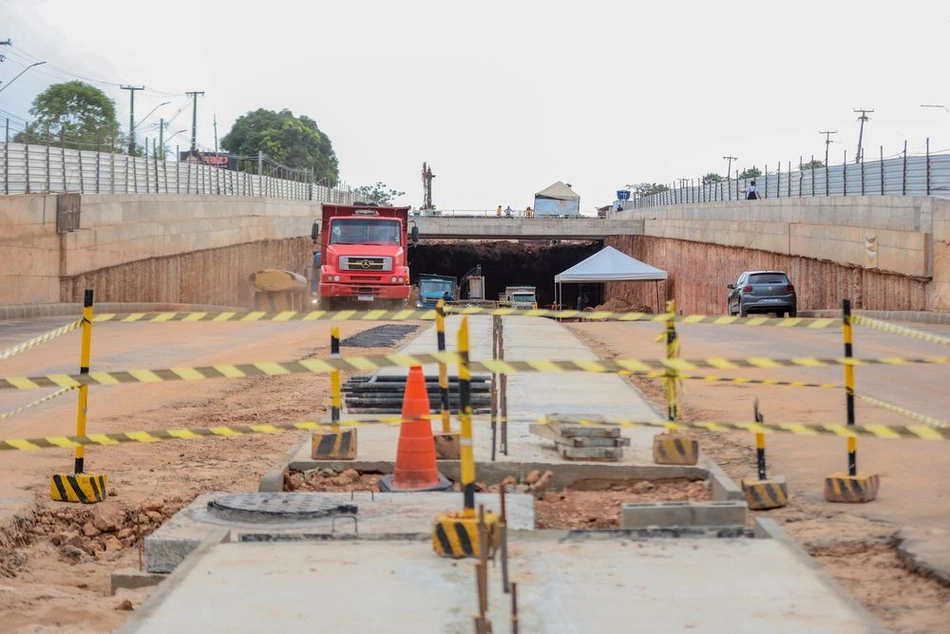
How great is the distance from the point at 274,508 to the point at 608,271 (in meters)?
46.2

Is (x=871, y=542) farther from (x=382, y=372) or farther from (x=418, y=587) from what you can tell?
(x=382, y=372)

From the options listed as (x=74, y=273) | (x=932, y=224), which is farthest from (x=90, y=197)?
(x=932, y=224)

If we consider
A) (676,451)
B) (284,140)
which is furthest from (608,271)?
(284,140)

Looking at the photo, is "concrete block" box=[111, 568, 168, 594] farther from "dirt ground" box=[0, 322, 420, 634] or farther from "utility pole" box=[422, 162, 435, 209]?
"utility pole" box=[422, 162, 435, 209]

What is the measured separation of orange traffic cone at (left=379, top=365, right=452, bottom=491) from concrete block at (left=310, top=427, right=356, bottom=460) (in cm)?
126

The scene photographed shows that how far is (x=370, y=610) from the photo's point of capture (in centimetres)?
579

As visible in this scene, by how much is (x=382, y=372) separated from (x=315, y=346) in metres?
9.46

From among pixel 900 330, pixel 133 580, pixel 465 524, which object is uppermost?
pixel 900 330

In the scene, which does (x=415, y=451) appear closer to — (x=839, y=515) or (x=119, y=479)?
(x=119, y=479)

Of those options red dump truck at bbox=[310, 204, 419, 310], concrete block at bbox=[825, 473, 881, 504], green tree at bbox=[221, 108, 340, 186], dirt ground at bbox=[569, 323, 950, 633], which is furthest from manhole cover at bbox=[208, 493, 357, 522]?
green tree at bbox=[221, 108, 340, 186]

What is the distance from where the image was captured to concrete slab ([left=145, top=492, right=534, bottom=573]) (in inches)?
292

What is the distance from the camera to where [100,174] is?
42719 millimetres

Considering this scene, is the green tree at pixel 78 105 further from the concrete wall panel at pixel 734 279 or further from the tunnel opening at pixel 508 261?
the concrete wall panel at pixel 734 279

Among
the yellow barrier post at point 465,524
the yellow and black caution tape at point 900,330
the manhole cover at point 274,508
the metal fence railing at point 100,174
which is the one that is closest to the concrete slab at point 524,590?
the yellow barrier post at point 465,524
